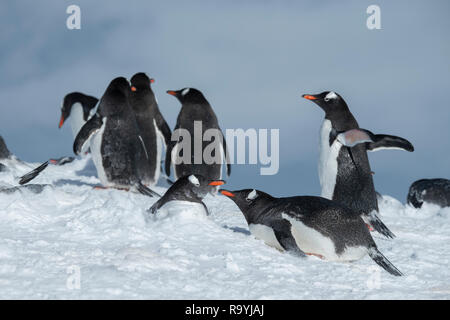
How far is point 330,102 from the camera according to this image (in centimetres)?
679

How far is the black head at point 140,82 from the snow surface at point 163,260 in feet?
11.5

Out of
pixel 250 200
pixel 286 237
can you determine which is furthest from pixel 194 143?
pixel 286 237

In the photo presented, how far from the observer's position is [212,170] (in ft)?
26.7

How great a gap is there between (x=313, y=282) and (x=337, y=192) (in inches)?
123

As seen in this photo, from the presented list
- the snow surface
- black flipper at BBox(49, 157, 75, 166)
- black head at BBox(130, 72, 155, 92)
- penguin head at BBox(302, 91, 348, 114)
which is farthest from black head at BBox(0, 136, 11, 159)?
penguin head at BBox(302, 91, 348, 114)

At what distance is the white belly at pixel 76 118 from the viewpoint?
37.7 ft

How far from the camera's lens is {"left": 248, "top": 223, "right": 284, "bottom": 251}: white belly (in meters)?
4.39

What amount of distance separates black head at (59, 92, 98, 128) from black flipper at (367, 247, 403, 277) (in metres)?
8.37

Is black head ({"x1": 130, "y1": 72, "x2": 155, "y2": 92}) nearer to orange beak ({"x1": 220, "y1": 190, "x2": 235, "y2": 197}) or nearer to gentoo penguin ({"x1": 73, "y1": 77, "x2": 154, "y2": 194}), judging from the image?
gentoo penguin ({"x1": 73, "y1": 77, "x2": 154, "y2": 194})

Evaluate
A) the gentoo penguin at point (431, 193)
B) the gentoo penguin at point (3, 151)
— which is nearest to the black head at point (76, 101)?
the gentoo penguin at point (3, 151)

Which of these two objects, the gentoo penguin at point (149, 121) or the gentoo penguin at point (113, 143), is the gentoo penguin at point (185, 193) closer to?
the gentoo penguin at point (113, 143)

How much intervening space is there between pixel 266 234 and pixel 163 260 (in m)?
1.18

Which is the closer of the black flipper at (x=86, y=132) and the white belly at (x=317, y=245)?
the white belly at (x=317, y=245)
